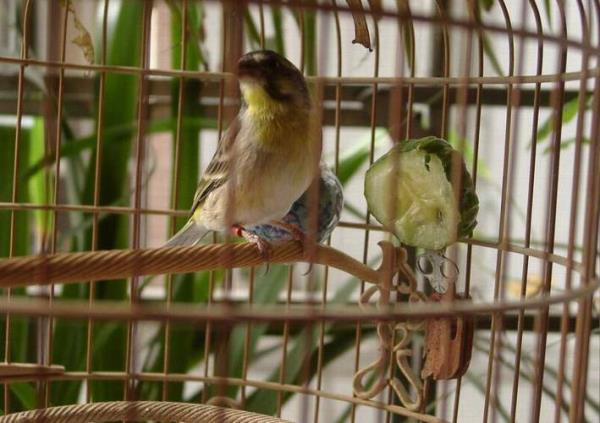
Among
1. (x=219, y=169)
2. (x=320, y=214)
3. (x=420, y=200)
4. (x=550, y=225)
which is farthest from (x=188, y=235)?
(x=550, y=225)

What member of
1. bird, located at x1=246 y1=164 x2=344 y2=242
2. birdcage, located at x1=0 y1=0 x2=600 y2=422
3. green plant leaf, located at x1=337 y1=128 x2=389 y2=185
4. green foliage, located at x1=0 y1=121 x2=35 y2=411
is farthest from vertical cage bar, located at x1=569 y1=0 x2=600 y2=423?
green foliage, located at x1=0 y1=121 x2=35 y2=411

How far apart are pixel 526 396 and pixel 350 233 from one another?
0.66m

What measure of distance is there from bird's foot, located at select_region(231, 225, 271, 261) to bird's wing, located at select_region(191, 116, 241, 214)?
0.22 ft

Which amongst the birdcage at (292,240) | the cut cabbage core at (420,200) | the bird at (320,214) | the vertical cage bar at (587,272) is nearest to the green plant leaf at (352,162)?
the birdcage at (292,240)

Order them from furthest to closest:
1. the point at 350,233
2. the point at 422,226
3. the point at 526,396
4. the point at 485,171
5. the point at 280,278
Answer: the point at 526,396, the point at 350,233, the point at 485,171, the point at 280,278, the point at 422,226

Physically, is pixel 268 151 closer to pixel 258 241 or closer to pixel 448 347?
pixel 258 241

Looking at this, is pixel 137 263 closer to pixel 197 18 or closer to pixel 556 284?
pixel 197 18

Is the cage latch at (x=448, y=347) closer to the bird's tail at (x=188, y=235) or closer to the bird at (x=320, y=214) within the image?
the bird at (x=320, y=214)

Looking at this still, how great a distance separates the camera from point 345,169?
155cm

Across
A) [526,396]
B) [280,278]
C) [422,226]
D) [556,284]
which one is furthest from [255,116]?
[526,396]

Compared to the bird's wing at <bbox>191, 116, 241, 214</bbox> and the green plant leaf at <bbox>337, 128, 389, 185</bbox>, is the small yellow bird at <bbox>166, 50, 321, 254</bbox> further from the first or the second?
the green plant leaf at <bbox>337, 128, 389, 185</bbox>

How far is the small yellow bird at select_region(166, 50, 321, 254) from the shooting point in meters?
1.07

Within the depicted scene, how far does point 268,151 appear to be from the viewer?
1.09 metres

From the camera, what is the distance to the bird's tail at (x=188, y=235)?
1.22 metres
